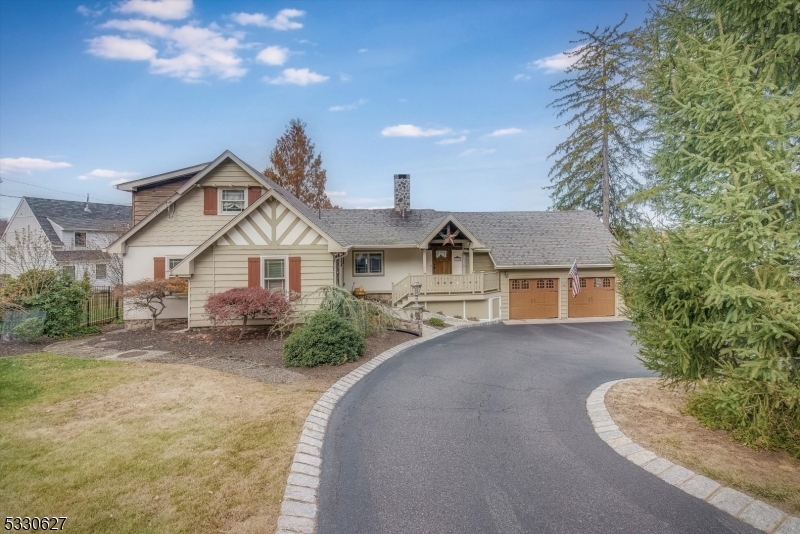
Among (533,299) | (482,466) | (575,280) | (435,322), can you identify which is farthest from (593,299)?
(482,466)

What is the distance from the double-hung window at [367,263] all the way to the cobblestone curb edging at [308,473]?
12.8 m

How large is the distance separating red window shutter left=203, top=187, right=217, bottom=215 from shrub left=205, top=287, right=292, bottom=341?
5193 millimetres

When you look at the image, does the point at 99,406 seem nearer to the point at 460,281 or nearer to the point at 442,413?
the point at 442,413

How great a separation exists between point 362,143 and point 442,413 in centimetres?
2062

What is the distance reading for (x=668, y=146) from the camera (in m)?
6.23

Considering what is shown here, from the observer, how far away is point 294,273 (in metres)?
14.5

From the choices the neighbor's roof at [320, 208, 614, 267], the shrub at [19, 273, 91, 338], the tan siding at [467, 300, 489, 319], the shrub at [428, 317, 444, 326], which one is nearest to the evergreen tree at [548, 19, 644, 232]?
the neighbor's roof at [320, 208, 614, 267]

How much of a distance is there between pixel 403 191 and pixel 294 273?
34.9ft

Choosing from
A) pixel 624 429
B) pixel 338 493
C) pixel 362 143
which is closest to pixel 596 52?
pixel 362 143

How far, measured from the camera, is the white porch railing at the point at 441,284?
1898cm

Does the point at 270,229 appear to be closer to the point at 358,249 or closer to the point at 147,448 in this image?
the point at 358,249

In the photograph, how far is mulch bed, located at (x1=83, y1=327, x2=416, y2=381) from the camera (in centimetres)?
967

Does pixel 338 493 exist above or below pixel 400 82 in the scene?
below

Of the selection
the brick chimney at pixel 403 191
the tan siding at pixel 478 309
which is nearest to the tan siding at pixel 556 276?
the tan siding at pixel 478 309
